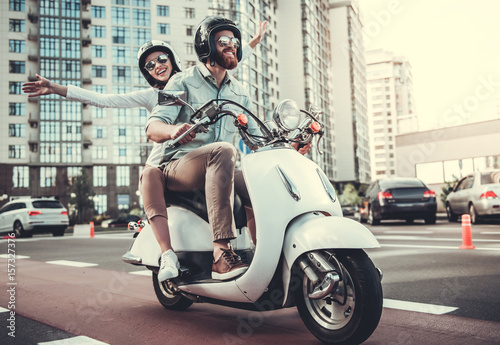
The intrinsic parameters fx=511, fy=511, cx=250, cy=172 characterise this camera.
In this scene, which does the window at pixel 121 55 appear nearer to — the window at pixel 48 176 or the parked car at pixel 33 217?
the window at pixel 48 176

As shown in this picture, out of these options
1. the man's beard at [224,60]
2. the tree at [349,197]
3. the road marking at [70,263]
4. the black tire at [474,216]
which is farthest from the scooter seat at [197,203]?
the tree at [349,197]

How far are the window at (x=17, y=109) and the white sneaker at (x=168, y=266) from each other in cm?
6049

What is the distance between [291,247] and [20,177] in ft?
198

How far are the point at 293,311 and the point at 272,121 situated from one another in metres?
1.44

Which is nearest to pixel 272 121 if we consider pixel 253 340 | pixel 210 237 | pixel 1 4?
pixel 210 237

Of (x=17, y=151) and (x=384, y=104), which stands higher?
(x=384, y=104)

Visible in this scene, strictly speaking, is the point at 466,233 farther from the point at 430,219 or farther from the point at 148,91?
the point at 430,219

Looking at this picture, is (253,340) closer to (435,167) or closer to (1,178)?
(435,167)

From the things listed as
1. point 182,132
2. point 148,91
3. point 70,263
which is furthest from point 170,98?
point 70,263

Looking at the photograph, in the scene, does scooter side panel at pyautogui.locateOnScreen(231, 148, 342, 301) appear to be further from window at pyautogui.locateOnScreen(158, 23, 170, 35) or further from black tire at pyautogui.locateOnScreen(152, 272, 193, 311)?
window at pyautogui.locateOnScreen(158, 23, 170, 35)

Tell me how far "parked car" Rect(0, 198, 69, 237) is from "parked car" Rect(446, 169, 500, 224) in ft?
41.9

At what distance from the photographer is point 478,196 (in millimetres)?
12727

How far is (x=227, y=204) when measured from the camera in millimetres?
2992

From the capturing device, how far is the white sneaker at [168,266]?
3096 mm
